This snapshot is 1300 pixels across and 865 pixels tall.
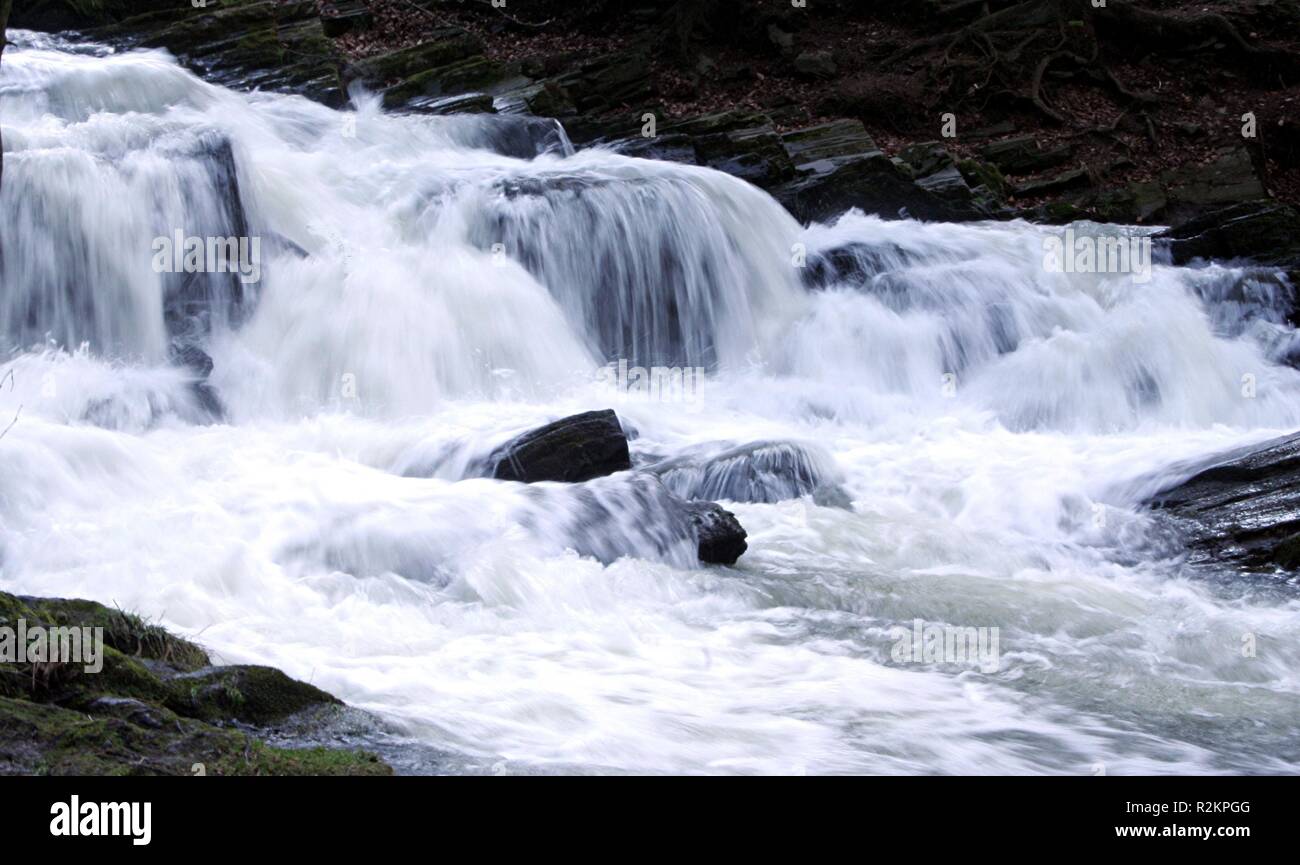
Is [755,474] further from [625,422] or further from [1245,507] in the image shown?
[1245,507]

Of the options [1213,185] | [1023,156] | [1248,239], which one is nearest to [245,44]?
[1023,156]

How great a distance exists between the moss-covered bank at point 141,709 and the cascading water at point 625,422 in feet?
2.17

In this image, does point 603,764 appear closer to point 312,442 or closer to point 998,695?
point 998,695

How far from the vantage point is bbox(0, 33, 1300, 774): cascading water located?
6004 mm

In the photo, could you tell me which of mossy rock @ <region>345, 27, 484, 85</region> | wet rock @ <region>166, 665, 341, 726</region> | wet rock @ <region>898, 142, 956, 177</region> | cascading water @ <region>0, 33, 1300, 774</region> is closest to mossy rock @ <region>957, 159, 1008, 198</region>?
wet rock @ <region>898, 142, 956, 177</region>

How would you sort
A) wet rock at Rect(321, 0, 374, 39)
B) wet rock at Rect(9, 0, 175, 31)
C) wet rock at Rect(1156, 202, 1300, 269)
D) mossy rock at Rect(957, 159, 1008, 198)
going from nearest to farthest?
1. wet rock at Rect(1156, 202, 1300, 269)
2. wet rock at Rect(9, 0, 175, 31)
3. mossy rock at Rect(957, 159, 1008, 198)
4. wet rock at Rect(321, 0, 374, 39)

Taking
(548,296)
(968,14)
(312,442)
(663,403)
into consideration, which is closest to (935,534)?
(663,403)

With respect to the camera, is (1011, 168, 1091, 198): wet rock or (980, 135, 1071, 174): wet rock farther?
(980, 135, 1071, 174): wet rock

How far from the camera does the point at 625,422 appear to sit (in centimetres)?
1121

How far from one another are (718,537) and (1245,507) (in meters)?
3.65

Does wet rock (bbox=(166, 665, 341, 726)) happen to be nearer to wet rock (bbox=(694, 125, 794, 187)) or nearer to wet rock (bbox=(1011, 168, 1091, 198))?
wet rock (bbox=(694, 125, 794, 187))

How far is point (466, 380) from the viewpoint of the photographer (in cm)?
1212

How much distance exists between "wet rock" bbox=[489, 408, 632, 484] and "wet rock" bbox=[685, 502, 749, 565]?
1109 millimetres

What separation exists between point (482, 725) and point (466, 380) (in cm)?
711
